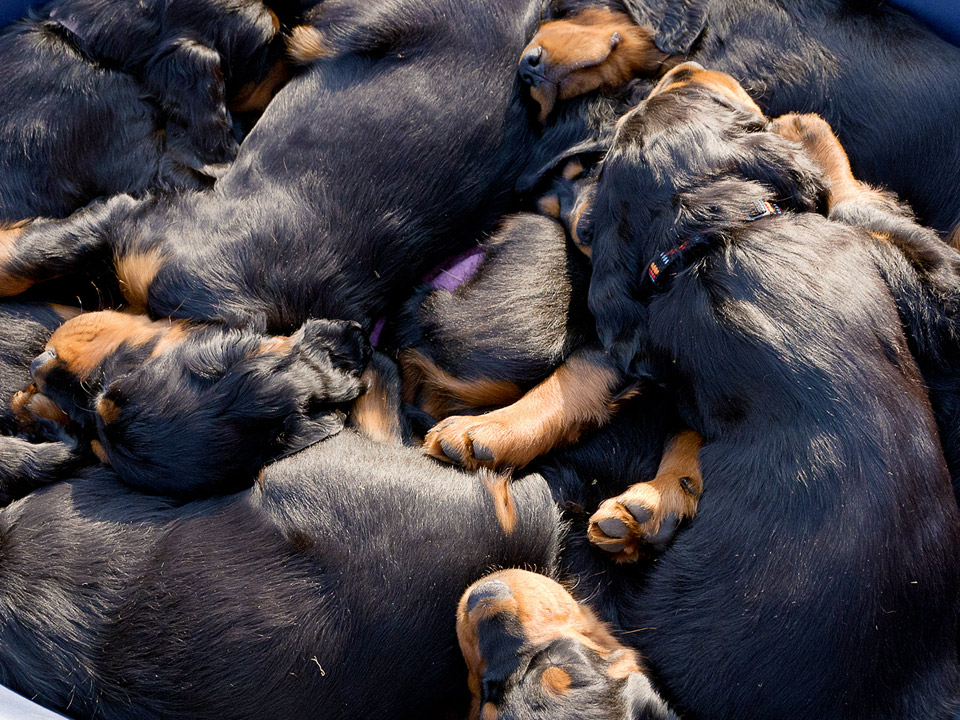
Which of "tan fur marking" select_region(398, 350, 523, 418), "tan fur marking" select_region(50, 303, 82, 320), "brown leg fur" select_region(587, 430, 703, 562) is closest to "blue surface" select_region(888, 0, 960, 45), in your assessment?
"brown leg fur" select_region(587, 430, 703, 562)

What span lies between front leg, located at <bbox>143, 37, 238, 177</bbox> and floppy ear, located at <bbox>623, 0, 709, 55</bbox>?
1.52 meters

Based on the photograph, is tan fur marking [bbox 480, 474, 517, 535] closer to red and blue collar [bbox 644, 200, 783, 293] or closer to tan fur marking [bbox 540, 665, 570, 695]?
tan fur marking [bbox 540, 665, 570, 695]

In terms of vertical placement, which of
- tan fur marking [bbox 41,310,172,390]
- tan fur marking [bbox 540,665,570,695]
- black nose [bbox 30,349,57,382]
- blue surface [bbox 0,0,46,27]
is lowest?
tan fur marking [bbox 540,665,570,695]

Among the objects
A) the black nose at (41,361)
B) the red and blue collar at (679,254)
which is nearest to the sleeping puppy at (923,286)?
the red and blue collar at (679,254)

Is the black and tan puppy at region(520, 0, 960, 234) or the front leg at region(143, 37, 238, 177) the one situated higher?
the black and tan puppy at region(520, 0, 960, 234)

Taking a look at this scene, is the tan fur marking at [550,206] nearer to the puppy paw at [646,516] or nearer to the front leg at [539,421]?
the front leg at [539,421]

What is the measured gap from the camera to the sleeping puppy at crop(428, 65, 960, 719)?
214 cm

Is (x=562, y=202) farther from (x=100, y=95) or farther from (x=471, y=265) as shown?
(x=100, y=95)

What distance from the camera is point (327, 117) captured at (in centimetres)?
288

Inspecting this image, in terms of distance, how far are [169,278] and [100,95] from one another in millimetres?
845

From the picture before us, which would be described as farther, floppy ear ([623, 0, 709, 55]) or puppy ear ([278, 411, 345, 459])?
floppy ear ([623, 0, 709, 55])

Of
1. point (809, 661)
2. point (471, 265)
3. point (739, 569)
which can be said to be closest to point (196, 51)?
point (471, 265)

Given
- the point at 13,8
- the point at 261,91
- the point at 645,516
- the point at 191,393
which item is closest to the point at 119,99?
the point at 261,91

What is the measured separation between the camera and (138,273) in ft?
9.04
